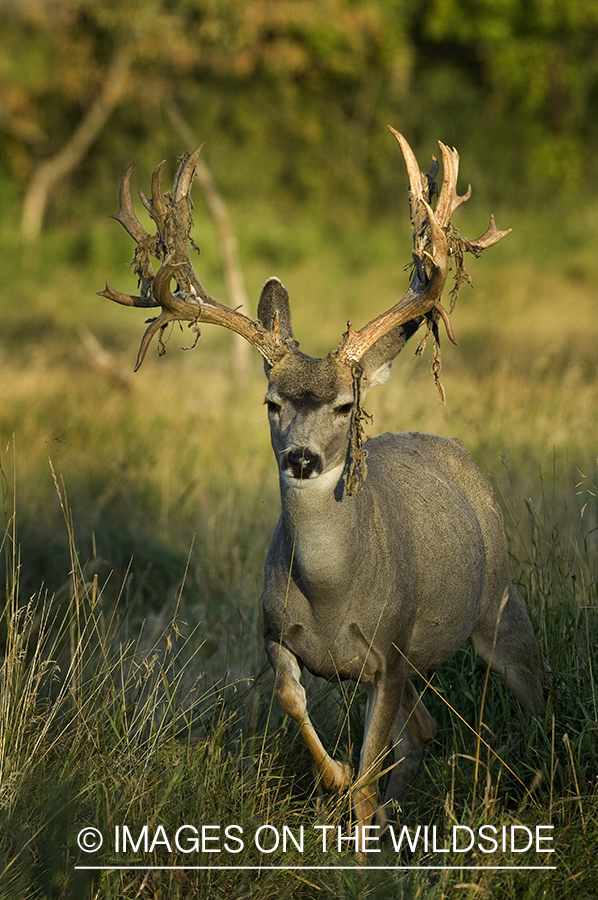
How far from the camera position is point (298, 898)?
3715 millimetres

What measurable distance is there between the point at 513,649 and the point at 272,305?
178cm

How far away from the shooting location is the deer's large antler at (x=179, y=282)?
4.44 meters

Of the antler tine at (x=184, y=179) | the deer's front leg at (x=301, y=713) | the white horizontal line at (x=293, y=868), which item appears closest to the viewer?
the white horizontal line at (x=293, y=868)

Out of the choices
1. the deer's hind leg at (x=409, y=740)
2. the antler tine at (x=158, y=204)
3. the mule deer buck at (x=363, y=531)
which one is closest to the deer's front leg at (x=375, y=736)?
the mule deer buck at (x=363, y=531)

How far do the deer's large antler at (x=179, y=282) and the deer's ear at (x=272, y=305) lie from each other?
0.30 meters

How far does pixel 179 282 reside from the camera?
459cm

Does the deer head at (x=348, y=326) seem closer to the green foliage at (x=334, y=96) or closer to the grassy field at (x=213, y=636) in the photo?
the grassy field at (x=213, y=636)

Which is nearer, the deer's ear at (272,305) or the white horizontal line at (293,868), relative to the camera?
the white horizontal line at (293,868)

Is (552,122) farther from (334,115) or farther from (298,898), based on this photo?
(298,898)

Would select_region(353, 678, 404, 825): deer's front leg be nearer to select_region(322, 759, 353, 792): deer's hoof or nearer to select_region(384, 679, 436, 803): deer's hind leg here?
select_region(322, 759, 353, 792): deer's hoof

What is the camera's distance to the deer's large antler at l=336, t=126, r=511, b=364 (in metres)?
4.35

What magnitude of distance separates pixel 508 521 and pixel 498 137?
88.3ft

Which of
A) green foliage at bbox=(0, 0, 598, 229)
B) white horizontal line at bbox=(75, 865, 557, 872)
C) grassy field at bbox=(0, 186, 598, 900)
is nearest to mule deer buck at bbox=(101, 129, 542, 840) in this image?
grassy field at bbox=(0, 186, 598, 900)

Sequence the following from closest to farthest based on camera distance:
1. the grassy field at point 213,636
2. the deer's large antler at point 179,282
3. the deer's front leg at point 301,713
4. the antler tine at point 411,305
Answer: the grassy field at point 213,636 < the deer's front leg at point 301,713 < the antler tine at point 411,305 < the deer's large antler at point 179,282
